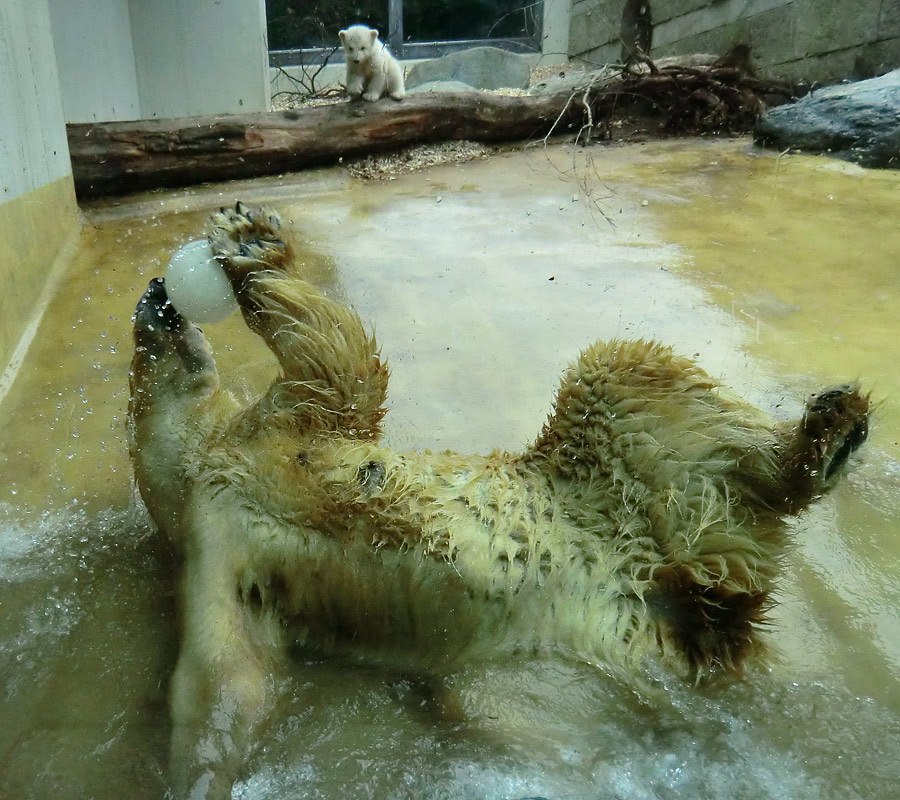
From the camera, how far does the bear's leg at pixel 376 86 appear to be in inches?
289

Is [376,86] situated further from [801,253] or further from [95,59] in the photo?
[801,253]

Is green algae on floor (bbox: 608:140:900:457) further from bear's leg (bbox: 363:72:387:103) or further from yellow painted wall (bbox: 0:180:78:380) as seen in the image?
yellow painted wall (bbox: 0:180:78:380)

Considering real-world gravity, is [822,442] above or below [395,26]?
below

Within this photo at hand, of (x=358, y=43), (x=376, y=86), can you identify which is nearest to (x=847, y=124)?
(x=376, y=86)

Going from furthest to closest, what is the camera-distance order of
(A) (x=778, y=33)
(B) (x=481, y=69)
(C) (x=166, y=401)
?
1. (B) (x=481, y=69)
2. (A) (x=778, y=33)
3. (C) (x=166, y=401)

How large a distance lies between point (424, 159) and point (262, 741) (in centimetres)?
600

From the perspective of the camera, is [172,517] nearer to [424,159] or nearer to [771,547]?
[771,547]

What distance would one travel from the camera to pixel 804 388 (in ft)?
9.11

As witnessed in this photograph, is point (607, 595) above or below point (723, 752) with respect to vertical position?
above

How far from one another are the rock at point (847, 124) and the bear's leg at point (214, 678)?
5864 millimetres

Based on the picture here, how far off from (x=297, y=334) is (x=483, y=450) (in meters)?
0.87

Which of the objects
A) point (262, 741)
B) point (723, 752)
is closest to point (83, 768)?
point (262, 741)

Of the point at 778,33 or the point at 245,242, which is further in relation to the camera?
the point at 778,33

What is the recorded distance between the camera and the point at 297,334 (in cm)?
183
